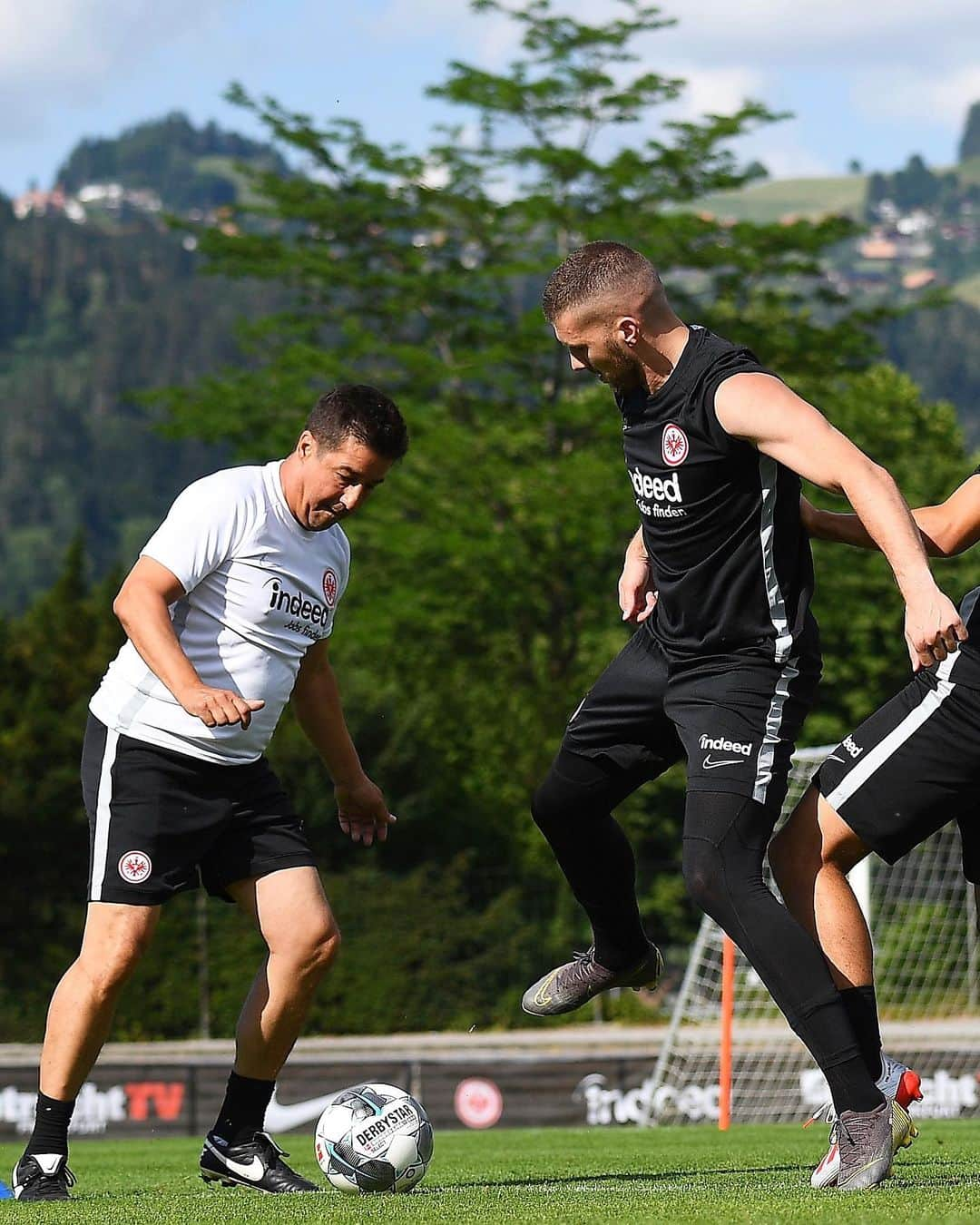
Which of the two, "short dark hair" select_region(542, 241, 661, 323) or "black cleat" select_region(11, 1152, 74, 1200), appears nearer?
"short dark hair" select_region(542, 241, 661, 323)

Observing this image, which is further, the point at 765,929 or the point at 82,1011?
the point at 82,1011

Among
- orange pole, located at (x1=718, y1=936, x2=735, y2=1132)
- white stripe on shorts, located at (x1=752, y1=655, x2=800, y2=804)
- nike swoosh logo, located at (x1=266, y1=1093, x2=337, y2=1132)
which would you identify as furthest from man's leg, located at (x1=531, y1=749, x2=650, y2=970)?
nike swoosh logo, located at (x1=266, y1=1093, x2=337, y2=1132)

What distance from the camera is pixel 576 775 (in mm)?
5859

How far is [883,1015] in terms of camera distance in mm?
18875

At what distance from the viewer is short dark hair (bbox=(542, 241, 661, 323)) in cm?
509

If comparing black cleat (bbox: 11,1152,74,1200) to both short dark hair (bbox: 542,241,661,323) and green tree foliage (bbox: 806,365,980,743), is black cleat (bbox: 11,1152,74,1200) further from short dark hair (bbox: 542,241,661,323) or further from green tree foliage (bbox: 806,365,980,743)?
green tree foliage (bbox: 806,365,980,743)

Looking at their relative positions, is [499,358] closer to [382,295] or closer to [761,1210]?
[382,295]

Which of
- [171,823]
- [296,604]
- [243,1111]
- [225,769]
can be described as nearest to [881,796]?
[296,604]

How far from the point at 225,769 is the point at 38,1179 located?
138 centimetres

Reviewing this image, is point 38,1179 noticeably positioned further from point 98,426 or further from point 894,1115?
point 98,426

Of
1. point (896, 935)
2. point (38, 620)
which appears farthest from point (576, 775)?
point (38, 620)

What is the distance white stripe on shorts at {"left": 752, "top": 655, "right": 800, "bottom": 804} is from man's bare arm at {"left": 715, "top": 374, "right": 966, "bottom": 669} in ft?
1.53

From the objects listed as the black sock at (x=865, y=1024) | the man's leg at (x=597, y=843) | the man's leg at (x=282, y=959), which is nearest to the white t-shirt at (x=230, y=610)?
the man's leg at (x=282, y=959)

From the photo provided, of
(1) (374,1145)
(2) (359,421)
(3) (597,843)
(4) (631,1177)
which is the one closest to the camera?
(1) (374,1145)
